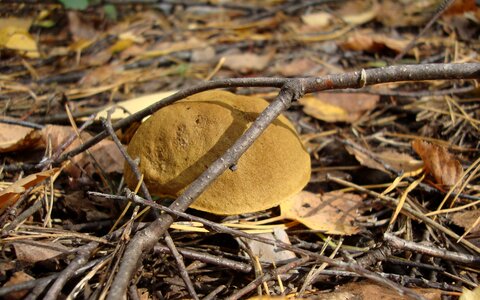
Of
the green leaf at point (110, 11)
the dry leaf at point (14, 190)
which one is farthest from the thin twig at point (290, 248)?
the green leaf at point (110, 11)

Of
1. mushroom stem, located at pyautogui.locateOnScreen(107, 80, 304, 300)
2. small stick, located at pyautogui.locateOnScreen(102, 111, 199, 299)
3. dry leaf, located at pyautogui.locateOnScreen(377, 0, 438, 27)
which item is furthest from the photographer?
dry leaf, located at pyautogui.locateOnScreen(377, 0, 438, 27)

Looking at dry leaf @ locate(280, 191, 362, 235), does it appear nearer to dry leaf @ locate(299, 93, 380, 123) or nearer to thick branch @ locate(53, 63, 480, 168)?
thick branch @ locate(53, 63, 480, 168)

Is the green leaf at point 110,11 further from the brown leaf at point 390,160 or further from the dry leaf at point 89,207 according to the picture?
the brown leaf at point 390,160

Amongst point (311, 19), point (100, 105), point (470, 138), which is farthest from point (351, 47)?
point (100, 105)

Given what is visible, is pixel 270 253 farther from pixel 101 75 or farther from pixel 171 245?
pixel 101 75

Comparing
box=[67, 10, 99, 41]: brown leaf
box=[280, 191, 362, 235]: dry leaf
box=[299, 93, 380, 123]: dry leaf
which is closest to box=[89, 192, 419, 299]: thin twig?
box=[280, 191, 362, 235]: dry leaf

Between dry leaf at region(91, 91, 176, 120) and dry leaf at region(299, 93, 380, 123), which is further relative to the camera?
dry leaf at region(299, 93, 380, 123)
